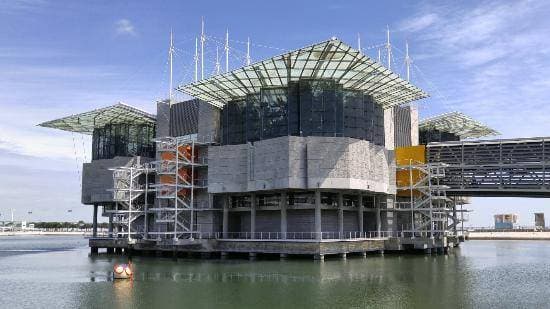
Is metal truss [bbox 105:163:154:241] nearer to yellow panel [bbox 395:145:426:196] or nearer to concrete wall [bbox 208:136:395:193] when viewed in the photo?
concrete wall [bbox 208:136:395:193]

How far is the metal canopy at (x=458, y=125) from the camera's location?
356ft

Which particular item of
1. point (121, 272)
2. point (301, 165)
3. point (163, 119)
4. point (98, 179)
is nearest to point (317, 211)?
point (301, 165)

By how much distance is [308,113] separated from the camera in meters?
75.2

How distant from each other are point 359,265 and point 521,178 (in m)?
33.9

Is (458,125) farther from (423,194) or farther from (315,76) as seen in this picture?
(315,76)

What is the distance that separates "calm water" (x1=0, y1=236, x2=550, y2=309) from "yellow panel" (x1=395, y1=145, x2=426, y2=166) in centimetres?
2170

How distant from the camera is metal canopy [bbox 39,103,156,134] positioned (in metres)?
97.4

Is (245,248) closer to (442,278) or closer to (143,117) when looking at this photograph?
(442,278)

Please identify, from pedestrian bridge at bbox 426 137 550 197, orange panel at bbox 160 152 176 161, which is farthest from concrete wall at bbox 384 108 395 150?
orange panel at bbox 160 152 176 161

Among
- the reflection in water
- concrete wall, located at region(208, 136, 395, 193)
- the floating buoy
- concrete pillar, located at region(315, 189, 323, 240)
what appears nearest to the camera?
the reflection in water

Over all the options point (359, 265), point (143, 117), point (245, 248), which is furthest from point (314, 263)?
point (143, 117)

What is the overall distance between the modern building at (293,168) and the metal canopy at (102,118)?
2463 mm

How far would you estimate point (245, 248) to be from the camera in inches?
2906

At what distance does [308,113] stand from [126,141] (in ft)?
146
